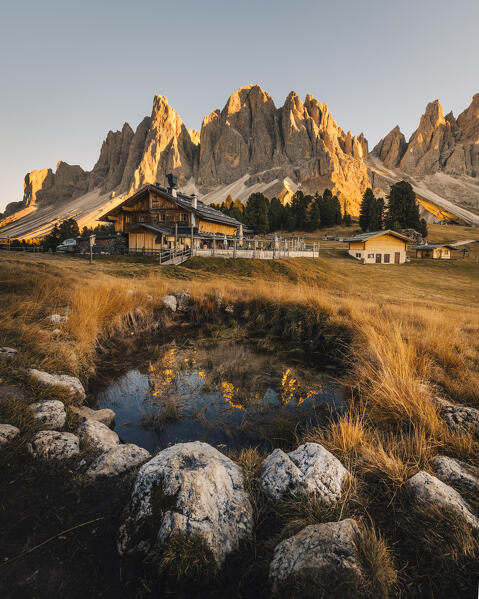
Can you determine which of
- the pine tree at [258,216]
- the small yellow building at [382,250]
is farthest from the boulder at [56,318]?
the pine tree at [258,216]

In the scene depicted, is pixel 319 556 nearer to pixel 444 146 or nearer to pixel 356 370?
pixel 356 370

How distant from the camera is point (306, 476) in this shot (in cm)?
286

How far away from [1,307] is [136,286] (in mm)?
6046

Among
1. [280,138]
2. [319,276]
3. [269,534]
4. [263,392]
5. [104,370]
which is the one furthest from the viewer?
[280,138]

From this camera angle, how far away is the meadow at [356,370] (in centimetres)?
221

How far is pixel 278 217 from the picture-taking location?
81.9 m

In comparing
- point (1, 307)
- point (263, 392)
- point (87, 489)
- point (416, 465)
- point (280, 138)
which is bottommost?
point (263, 392)

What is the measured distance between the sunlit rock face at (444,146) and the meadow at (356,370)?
228 m

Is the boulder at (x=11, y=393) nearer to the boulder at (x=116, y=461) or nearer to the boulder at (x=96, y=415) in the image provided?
the boulder at (x=96, y=415)

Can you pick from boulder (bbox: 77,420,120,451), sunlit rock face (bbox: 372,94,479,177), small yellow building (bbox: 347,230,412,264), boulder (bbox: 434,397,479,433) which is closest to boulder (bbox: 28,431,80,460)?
boulder (bbox: 77,420,120,451)

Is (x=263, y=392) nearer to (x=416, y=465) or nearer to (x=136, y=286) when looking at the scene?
(x=416, y=465)

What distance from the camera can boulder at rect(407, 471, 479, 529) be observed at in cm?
239

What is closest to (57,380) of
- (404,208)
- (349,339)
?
(349,339)

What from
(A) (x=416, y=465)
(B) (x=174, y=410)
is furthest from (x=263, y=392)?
(A) (x=416, y=465)
